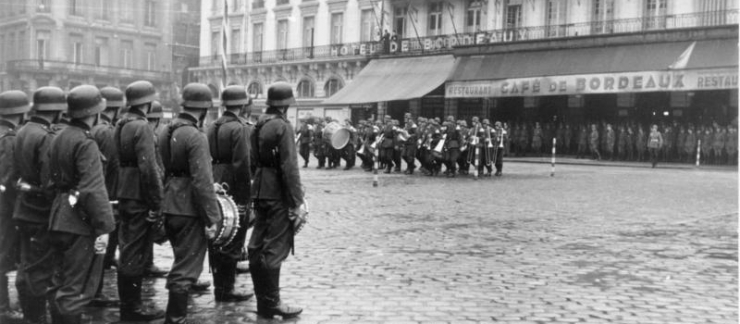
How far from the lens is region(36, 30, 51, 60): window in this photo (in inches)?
1967

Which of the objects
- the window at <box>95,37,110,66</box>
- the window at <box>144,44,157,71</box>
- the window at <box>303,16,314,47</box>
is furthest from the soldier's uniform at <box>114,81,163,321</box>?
the window at <box>144,44,157,71</box>

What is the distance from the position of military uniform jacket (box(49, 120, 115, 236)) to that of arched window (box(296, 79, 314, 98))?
38.4 meters

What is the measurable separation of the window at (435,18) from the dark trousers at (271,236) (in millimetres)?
32858

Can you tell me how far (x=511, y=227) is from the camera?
11141 millimetres

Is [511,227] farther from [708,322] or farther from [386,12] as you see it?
[386,12]

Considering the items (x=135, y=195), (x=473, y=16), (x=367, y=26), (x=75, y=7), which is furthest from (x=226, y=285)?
(x=75, y=7)

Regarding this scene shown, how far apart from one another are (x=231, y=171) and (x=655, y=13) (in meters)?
27.5

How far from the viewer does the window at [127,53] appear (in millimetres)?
54938

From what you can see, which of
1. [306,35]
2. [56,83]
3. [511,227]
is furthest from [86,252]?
[56,83]

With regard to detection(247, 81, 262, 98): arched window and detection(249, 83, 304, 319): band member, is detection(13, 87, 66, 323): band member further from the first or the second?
detection(247, 81, 262, 98): arched window

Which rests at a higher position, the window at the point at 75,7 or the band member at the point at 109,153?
the window at the point at 75,7

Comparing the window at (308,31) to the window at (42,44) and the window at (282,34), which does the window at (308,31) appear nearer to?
the window at (282,34)

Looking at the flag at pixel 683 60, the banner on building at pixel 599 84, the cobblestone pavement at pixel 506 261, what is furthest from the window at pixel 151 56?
the cobblestone pavement at pixel 506 261

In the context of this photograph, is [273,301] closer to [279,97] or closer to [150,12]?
Result: [279,97]
